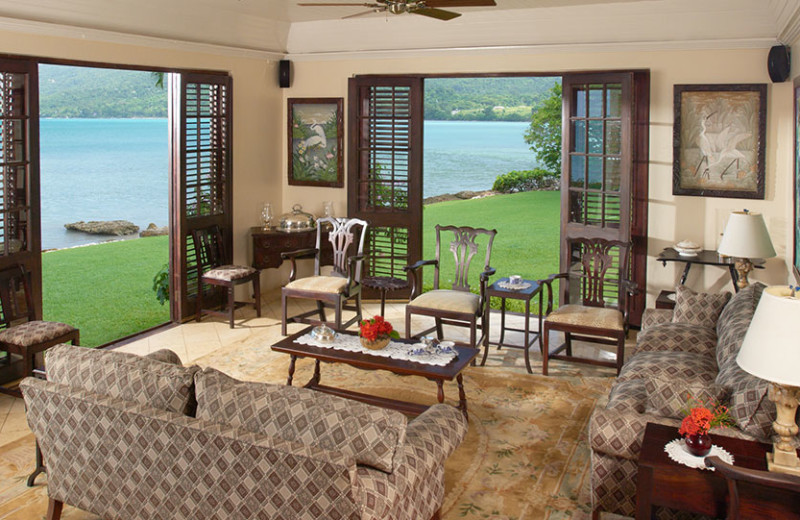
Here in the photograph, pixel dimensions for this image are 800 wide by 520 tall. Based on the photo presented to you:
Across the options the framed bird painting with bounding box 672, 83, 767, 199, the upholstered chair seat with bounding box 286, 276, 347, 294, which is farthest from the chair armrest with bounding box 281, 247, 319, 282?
the framed bird painting with bounding box 672, 83, 767, 199

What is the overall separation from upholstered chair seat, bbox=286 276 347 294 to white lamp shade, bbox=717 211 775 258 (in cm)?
334

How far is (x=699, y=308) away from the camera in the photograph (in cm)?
622

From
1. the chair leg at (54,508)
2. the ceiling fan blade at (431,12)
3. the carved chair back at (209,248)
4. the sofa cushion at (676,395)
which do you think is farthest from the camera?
the carved chair back at (209,248)

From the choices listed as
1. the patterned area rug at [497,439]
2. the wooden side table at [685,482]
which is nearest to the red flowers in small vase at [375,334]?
the patterned area rug at [497,439]

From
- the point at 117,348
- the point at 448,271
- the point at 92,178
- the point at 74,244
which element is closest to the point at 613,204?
the point at 117,348

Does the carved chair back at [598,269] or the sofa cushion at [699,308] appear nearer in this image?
the sofa cushion at [699,308]

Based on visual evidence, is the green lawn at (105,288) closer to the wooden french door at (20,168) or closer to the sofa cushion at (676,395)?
the wooden french door at (20,168)

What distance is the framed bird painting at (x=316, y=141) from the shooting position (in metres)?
9.39

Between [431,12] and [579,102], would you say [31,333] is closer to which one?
[431,12]

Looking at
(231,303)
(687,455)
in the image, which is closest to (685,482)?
(687,455)

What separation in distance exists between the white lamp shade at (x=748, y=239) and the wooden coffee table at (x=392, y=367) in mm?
2245

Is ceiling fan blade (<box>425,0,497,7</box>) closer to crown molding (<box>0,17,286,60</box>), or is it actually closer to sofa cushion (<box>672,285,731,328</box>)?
sofa cushion (<box>672,285,731,328</box>)

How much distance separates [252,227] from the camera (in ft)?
30.2

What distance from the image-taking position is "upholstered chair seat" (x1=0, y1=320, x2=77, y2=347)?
5926 millimetres
